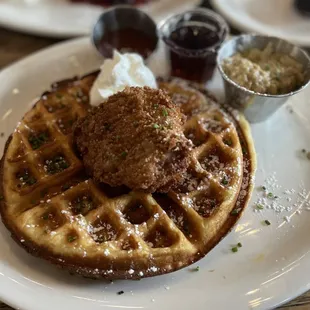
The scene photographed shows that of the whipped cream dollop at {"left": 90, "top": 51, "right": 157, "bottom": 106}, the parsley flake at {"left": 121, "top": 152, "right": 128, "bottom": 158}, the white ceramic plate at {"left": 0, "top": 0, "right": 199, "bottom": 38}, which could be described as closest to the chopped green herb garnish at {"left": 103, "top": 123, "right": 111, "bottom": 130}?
the parsley flake at {"left": 121, "top": 152, "right": 128, "bottom": 158}

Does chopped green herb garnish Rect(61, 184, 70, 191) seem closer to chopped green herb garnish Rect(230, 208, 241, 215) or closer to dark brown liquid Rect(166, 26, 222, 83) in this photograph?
chopped green herb garnish Rect(230, 208, 241, 215)

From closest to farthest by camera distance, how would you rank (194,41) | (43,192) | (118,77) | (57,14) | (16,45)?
1. (43,192)
2. (118,77)
3. (194,41)
4. (16,45)
5. (57,14)

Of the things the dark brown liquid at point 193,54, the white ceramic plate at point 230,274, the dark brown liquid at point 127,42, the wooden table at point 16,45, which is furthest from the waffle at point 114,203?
the wooden table at point 16,45

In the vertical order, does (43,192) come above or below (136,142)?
below

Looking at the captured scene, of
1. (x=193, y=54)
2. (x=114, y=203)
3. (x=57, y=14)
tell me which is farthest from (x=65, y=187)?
(x=57, y=14)

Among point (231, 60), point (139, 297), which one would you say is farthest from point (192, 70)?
point (139, 297)

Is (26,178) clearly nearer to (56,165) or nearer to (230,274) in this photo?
(56,165)
